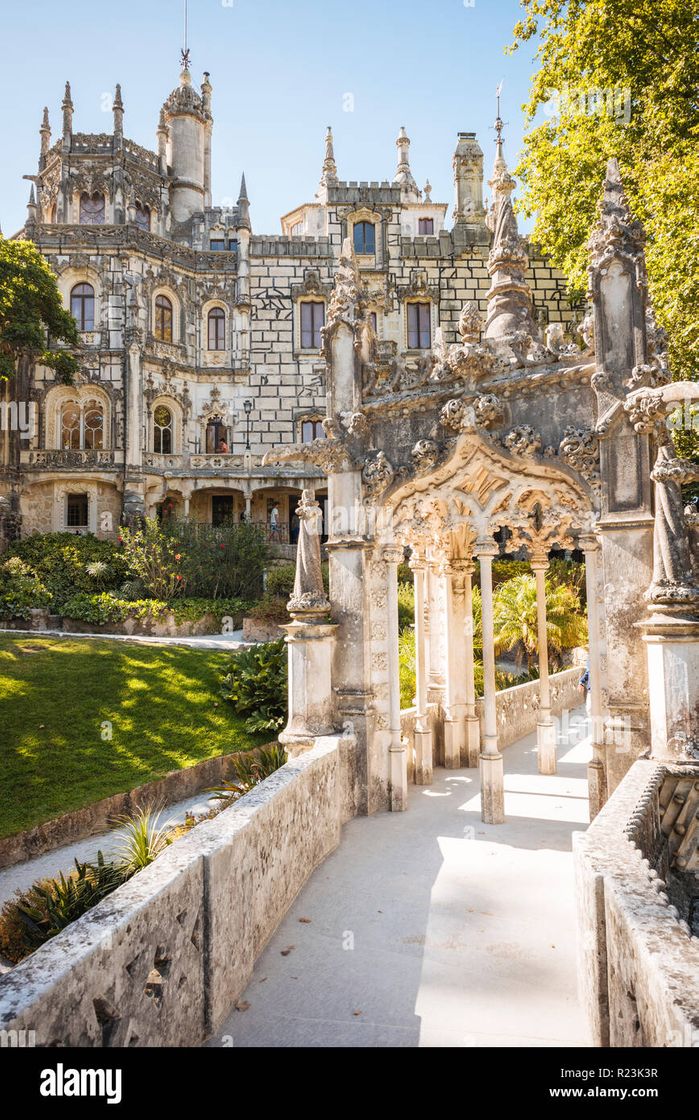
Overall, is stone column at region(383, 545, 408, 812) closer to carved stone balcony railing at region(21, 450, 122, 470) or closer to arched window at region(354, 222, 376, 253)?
carved stone balcony railing at region(21, 450, 122, 470)

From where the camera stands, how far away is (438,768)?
11273mm

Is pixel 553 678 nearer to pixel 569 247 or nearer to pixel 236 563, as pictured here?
pixel 569 247

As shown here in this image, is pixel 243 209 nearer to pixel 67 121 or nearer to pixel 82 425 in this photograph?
pixel 67 121

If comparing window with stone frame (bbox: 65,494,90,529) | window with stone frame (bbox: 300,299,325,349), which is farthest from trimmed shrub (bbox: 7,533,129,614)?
window with stone frame (bbox: 300,299,325,349)

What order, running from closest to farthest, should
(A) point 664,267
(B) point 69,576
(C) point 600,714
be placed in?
(C) point 600,714 → (A) point 664,267 → (B) point 69,576

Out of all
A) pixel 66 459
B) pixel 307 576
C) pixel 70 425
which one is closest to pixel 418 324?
pixel 70 425

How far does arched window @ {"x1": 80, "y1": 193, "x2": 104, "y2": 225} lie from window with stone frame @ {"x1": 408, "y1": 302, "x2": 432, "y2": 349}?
17.9 m

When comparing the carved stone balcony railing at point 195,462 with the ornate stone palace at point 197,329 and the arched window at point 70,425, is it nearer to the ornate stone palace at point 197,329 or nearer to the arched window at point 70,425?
the ornate stone palace at point 197,329

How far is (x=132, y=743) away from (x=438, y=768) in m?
6.14

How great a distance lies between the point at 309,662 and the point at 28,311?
2549 centimetres

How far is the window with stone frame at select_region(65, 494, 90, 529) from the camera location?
106 feet

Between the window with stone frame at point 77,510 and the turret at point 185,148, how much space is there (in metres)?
18.7

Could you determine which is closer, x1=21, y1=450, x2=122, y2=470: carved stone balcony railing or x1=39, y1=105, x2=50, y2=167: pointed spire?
x1=21, y1=450, x2=122, y2=470: carved stone balcony railing
